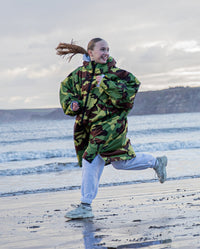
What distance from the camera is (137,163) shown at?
445cm

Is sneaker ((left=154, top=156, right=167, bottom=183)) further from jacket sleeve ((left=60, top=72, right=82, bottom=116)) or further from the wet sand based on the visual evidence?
jacket sleeve ((left=60, top=72, right=82, bottom=116))

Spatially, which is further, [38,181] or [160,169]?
[38,181]

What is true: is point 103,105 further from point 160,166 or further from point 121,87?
point 160,166

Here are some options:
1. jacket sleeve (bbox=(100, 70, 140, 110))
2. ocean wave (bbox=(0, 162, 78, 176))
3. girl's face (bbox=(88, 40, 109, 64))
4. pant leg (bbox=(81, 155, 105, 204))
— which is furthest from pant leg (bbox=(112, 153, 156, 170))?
ocean wave (bbox=(0, 162, 78, 176))

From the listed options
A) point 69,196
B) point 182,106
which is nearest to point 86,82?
point 69,196

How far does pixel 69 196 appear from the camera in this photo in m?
6.10

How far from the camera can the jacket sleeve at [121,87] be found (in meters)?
4.08

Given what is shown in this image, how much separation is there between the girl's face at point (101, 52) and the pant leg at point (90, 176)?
37.7 inches

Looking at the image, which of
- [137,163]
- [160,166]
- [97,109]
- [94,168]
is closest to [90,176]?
[94,168]

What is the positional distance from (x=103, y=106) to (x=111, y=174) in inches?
180

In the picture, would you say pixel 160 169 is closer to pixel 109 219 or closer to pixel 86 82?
pixel 109 219

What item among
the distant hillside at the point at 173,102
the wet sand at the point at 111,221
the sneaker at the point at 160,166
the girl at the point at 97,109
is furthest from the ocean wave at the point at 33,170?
the distant hillside at the point at 173,102

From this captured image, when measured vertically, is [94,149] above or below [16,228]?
above

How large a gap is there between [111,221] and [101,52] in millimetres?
1613
